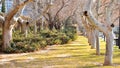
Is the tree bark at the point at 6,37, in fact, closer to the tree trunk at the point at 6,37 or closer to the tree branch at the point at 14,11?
the tree trunk at the point at 6,37

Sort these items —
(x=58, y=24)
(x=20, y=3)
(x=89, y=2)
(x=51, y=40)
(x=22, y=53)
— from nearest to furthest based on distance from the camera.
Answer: (x=89, y=2)
(x=20, y=3)
(x=22, y=53)
(x=51, y=40)
(x=58, y=24)

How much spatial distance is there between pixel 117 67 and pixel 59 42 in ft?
77.4

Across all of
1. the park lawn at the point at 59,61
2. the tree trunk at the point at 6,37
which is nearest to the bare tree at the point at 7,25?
the tree trunk at the point at 6,37

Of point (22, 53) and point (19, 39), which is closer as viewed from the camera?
point (22, 53)

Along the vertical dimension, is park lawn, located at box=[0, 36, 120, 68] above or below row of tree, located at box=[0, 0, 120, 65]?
below

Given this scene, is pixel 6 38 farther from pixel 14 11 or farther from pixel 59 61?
pixel 59 61

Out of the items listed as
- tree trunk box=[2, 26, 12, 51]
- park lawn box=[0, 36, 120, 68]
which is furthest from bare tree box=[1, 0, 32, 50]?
park lawn box=[0, 36, 120, 68]

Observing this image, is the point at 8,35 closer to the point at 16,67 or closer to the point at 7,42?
the point at 7,42

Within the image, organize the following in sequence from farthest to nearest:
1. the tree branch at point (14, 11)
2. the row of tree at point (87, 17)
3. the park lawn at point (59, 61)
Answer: the tree branch at point (14, 11) → the park lawn at point (59, 61) → the row of tree at point (87, 17)

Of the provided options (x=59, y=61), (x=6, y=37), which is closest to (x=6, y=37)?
(x=6, y=37)

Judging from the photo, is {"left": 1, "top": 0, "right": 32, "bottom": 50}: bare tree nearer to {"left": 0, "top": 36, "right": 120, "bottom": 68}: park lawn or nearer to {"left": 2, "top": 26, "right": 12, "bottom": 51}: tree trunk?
{"left": 2, "top": 26, "right": 12, "bottom": 51}: tree trunk

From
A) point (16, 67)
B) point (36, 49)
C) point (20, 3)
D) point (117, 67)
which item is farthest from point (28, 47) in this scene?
point (117, 67)

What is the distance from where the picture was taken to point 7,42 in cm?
2566

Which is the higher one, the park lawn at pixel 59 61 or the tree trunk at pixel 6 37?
the tree trunk at pixel 6 37
